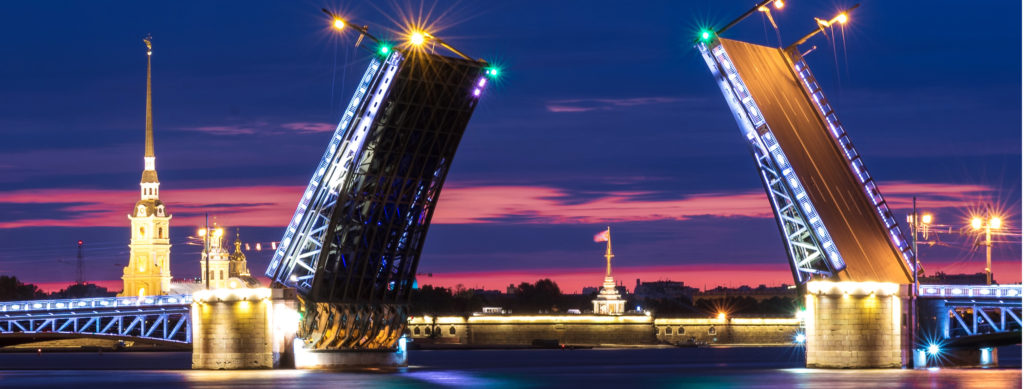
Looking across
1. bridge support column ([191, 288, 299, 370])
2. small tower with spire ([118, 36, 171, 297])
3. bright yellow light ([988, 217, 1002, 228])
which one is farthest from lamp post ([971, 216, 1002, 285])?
small tower with spire ([118, 36, 171, 297])

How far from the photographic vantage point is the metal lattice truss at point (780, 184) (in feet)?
206

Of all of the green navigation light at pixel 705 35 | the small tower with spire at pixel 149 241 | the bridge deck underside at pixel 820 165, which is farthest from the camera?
the small tower with spire at pixel 149 241

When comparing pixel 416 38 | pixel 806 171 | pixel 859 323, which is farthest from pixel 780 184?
pixel 416 38

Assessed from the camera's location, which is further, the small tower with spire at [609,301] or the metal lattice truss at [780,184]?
the small tower with spire at [609,301]

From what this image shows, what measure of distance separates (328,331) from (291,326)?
103 inches

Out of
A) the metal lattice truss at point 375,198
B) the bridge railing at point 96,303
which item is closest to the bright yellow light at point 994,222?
the metal lattice truss at point 375,198

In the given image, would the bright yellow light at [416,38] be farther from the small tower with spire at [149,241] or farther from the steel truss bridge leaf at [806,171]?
→ the small tower with spire at [149,241]

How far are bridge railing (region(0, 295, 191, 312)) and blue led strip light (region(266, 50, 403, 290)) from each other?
5.29m

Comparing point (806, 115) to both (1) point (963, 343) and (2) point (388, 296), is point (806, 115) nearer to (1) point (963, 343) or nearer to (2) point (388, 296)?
(1) point (963, 343)

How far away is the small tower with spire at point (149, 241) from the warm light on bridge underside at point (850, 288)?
12231cm

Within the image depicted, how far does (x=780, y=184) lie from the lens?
65375mm

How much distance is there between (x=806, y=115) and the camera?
65.9 metres

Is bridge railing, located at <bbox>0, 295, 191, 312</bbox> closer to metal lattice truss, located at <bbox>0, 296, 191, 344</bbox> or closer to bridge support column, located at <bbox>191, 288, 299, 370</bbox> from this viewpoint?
metal lattice truss, located at <bbox>0, 296, 191, 344</bbox>

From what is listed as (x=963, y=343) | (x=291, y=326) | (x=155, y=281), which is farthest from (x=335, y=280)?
(x=155, y=281)
